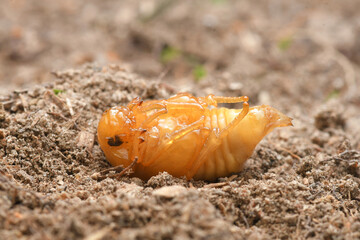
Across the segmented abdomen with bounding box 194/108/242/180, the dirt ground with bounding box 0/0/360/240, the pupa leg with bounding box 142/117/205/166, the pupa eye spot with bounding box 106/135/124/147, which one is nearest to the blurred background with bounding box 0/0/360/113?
the dirt ground with bounding box 0/0/360/240

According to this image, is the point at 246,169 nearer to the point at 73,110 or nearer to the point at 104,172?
the point at 104,172

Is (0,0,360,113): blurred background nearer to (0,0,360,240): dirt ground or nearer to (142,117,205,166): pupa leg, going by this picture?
(0,0,360,240): dirt ground

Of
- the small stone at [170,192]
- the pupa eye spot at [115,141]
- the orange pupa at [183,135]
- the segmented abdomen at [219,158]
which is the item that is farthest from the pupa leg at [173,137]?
the small stone at [170,192]

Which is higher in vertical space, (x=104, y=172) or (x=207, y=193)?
(x=104, y=172)

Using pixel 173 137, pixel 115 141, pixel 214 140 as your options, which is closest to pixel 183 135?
pixel 173 137

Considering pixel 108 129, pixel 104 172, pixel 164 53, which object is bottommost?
pixel 104 172

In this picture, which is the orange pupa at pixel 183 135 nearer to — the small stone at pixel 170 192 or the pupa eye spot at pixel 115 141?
the pupa eye spot at pixel 115 141

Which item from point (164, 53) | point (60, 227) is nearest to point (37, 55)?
point (164, 53)
